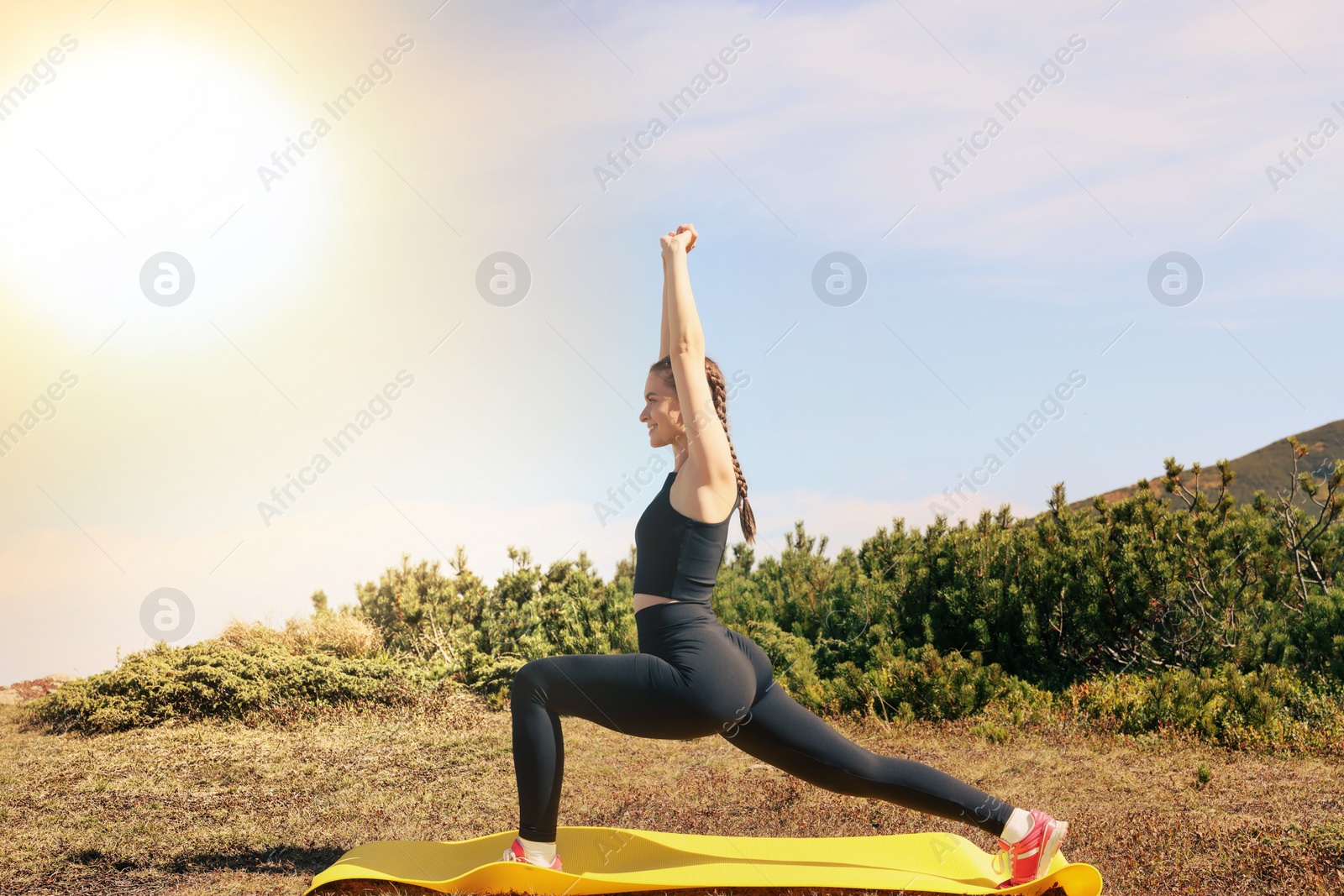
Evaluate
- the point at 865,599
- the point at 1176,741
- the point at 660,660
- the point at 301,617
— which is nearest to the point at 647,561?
the point at 660,660

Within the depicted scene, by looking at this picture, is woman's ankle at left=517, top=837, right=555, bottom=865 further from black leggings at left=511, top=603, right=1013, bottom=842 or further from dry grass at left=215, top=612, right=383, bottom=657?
dry grass at left=215, top=612, right=383, bottom=657

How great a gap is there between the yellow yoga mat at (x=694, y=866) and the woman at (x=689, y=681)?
14 cm

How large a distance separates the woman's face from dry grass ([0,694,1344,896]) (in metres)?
2.30

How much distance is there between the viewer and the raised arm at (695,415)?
139 inches

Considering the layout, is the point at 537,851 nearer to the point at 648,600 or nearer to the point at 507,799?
the point at 648,600

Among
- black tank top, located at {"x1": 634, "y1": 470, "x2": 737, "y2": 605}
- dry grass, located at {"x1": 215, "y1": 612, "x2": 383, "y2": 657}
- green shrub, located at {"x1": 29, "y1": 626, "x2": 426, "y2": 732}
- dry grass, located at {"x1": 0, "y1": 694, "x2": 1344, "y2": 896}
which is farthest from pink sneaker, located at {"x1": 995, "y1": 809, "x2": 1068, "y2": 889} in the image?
dry grass, located at {"x1": 215, "y1": 612, "x2": 383, "y2": 657}

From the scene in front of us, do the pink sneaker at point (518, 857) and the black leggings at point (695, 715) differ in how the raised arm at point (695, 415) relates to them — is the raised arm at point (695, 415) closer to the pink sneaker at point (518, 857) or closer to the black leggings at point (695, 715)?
the black leggings at point (695, 715)

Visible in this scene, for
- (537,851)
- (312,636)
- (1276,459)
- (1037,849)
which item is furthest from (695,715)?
(1276,459)

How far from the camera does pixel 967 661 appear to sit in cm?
732

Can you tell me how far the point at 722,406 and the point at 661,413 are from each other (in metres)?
0.27

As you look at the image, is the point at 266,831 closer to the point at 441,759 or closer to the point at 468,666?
the point at 441,759

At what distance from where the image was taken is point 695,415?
11.5 ft

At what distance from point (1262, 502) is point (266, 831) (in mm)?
7439

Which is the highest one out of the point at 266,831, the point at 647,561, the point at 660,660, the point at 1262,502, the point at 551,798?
the point at 1262,502
